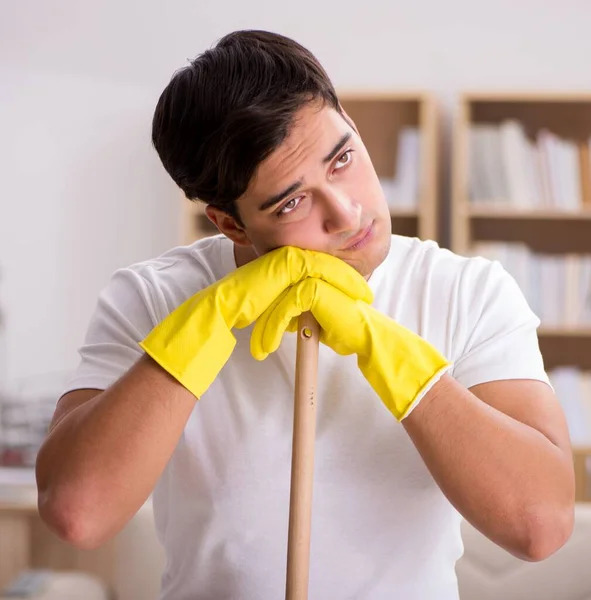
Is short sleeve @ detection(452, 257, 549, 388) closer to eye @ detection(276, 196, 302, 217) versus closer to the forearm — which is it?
the forearm

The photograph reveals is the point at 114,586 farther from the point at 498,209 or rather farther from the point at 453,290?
the point at 498,209

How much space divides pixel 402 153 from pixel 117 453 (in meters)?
2.58

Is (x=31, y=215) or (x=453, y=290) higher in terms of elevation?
(x=453, y=290)

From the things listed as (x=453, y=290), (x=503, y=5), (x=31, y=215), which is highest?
(x=503, y=5)

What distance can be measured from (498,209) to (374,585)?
7.79 ft

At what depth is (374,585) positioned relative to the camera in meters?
1.22

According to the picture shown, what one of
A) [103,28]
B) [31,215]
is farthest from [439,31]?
[31,215]

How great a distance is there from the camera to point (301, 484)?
106 cm

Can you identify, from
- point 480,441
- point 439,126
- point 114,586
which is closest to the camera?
point 480,441

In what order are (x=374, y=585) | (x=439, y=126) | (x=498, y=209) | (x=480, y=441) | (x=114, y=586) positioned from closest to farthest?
(x=480, y=441), (x=374, y=585), (x=114, y=586), (x=498, y=209), (x=439, y=126)

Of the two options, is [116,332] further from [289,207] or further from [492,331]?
[492,331]

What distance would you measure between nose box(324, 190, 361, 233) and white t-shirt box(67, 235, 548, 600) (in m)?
0.18

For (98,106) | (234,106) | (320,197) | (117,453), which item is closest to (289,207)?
(320,197)

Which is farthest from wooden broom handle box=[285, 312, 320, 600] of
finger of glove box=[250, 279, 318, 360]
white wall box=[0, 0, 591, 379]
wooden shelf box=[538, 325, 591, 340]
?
white wall box=[0, 0, 591, 379]
